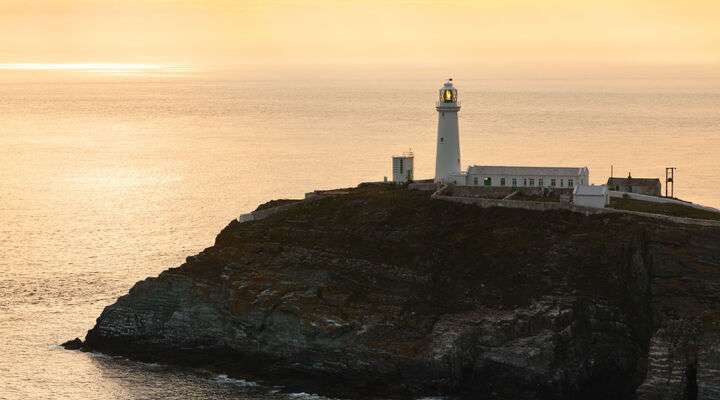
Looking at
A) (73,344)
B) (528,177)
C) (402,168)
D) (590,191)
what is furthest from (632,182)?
(73,344)

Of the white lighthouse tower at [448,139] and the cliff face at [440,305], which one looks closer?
the cliff face at [440,305]

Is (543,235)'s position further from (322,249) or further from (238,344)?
(238,344)

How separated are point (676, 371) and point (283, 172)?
8568cm

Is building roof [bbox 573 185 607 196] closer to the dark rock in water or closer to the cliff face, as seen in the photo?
the cliff face

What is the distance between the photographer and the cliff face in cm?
6538

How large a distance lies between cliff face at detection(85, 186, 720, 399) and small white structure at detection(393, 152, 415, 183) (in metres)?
6.83

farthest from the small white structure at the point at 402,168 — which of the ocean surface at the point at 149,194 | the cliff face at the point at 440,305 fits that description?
the ocean surface at the point at 149,194

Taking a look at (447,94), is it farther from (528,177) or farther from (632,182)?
(632,182)

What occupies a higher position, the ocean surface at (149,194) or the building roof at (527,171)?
the building roof at (527,171)

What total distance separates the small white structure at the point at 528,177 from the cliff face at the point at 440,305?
617 cm

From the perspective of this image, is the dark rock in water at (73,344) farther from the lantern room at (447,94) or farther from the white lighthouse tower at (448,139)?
the lantern room at (447,94)

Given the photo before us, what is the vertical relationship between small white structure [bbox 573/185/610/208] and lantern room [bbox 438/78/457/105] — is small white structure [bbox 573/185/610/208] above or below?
below

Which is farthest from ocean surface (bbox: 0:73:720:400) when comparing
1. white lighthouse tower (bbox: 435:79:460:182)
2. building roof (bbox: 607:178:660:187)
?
building roof (bbox: 607:178:660:187)

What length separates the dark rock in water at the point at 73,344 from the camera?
244ft
